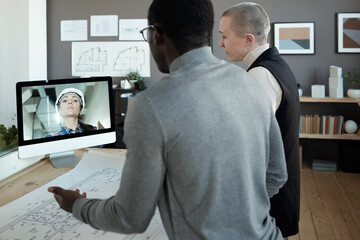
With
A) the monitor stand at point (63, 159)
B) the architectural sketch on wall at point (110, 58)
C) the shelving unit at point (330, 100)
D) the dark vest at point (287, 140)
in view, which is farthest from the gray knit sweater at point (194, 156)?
the architectural sketch on wall at point (110, 58)

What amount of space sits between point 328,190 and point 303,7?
2418 millimetres

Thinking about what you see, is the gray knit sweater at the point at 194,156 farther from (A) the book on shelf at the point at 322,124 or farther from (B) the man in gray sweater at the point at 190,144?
(A) the book on shelf at the point at 322,124

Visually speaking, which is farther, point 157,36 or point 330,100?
point 330,100

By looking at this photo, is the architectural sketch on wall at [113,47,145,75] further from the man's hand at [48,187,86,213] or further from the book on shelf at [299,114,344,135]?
the man's hand at [48,187,86,213]

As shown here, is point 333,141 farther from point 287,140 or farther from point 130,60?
point 287,140

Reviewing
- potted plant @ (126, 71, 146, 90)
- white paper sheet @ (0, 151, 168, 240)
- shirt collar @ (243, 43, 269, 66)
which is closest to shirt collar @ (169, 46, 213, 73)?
white paper sheet @ (0, 151, 168, 240)

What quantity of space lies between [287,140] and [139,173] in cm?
102

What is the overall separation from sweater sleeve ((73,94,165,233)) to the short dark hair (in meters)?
0.17

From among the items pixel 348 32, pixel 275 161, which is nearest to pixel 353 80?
pixel 348 32

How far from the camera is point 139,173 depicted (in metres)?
0.80

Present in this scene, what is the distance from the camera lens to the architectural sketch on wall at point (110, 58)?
542cm

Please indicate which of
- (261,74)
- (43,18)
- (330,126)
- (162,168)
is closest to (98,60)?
(43,18)

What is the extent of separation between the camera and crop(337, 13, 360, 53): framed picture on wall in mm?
4832

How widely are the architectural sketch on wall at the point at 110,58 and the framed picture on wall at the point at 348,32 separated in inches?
102
